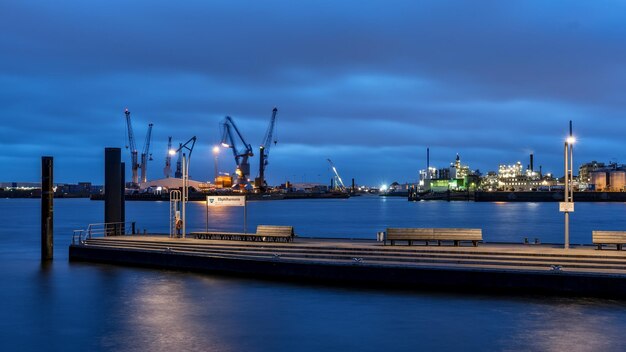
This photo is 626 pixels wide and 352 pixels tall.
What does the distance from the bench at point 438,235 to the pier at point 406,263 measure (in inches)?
18.5

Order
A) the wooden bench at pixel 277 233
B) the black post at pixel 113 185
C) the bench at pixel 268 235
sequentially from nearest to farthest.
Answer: the wooden bench at pixel 277 233 → the bench at pixel 268 235 → the black post at pixel 113 185

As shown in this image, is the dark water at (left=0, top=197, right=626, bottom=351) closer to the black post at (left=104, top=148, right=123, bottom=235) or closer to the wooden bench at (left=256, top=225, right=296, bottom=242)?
the wooden bench at (left=256, top=225, right=296, bottom=242)

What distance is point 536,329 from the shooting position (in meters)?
18.6

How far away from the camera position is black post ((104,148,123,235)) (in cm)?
3788

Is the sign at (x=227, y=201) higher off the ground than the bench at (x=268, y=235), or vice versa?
the sign at (x=227, y=201)

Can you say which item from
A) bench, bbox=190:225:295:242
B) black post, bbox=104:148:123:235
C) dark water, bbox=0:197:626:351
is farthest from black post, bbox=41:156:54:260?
bench, bbox=190:225:295:242

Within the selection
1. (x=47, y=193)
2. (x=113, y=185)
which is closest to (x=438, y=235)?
(x=113, y=185)

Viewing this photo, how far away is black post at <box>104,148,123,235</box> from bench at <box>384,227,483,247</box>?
16.5m

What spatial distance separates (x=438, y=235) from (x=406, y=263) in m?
3.75

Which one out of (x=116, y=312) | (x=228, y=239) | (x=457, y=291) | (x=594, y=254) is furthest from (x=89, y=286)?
(x=594, y=254)

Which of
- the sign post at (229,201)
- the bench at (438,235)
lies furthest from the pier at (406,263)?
the sign post at (229,201)

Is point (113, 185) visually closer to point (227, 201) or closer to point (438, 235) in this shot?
point (227, 201)

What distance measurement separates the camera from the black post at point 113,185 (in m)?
37.9

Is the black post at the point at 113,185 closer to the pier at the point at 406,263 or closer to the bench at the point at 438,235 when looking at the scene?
the pier at the point at 406,263
